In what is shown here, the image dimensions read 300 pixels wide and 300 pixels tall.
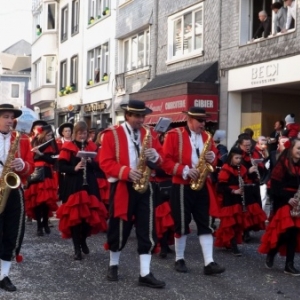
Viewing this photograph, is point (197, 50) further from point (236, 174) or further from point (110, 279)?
point (110, 279)

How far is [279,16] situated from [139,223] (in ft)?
36.7

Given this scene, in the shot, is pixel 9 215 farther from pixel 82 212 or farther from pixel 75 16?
pixel 75 16

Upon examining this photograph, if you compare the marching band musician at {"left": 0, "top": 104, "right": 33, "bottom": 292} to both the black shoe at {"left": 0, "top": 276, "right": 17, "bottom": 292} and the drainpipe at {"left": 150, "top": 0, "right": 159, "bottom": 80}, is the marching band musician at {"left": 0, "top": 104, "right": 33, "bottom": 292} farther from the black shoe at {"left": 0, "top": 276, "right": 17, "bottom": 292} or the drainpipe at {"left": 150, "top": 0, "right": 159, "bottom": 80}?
the drainpipe at {"left": 150, "top": 0, "right": 159, "bottom": 80}

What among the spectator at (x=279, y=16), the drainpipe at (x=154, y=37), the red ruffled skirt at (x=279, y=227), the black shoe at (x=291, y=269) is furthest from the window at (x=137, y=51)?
the black shoe at (x=291, y=269)

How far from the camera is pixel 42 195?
1152 centimetres

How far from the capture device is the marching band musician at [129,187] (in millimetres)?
7434

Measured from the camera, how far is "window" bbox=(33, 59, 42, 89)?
128 feet

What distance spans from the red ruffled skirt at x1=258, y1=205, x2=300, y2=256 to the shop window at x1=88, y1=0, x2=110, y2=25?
21.9 m

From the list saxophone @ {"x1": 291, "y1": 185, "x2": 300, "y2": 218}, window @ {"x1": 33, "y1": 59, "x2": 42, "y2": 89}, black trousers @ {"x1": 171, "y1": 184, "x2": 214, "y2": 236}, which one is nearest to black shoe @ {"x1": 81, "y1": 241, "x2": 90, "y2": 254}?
black trousers @ {"x1": 171, "y1": 184, "x2": 214, "y2": 236}

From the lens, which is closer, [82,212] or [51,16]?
[82,212]

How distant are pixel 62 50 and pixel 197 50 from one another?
52.5 ft

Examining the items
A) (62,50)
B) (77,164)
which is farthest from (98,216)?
(62,50)

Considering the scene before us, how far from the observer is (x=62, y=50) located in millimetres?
36094

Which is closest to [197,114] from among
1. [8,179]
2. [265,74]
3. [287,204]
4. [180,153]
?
[180,153]
